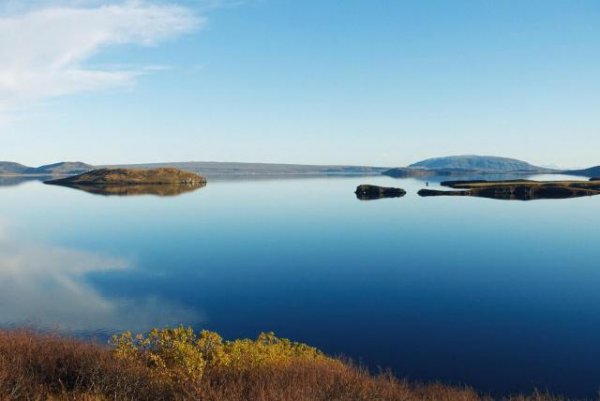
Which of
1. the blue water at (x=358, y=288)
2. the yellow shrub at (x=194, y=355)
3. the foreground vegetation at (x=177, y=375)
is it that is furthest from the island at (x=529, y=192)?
the foreground vegetation at (x=177, y=375)

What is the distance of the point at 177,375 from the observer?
1706 centimetres

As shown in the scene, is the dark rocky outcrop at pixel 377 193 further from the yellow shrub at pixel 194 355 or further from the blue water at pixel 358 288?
the yellow shrub at pixel 194 355

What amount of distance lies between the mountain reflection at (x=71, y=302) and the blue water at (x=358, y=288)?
200mm

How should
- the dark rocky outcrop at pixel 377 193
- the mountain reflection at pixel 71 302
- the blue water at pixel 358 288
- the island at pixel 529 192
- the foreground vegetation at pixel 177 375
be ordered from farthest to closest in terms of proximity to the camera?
the dark rocky outcrop at pixel 377 193 < the island at pixel 529 192 < the mountain reflection at pixel 71 302 < the blue water at pixel 358 288 < the foreground vegetation at pixel 177 375

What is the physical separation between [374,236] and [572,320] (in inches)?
1563

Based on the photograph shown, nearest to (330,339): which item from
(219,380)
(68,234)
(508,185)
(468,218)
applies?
(219,380)

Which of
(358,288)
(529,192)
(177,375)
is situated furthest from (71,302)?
(529,192)

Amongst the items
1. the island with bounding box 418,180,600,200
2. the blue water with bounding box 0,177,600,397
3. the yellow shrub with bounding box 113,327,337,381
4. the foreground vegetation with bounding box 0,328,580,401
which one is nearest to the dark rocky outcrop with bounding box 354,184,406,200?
the island with bounding box 418,180,600,200

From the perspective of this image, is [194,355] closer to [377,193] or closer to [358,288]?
[358,288]

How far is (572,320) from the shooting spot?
3297 centimetres

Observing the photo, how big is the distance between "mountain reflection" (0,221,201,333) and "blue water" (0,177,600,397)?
0.66 feet

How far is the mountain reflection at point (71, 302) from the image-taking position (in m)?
32.7

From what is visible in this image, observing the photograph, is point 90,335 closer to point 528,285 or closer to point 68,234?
point 528,285

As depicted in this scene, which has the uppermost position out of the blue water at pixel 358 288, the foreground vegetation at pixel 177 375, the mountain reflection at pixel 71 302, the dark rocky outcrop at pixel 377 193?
the dark rocky outcrop at pixel 377 193
